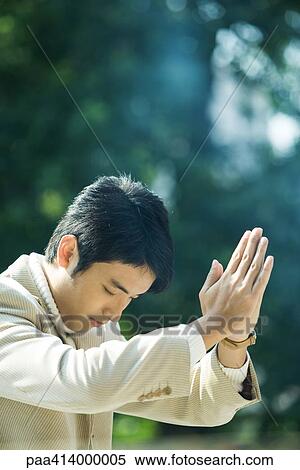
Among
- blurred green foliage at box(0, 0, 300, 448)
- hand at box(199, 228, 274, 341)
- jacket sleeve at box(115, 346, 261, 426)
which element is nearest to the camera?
hand at box(199, 228, 274, 341)

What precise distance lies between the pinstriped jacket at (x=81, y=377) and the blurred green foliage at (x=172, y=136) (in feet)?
6.51

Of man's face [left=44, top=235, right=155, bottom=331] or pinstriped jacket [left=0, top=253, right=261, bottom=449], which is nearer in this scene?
pinstriped jacket [left=0, top=253, right=261, bottom=449]

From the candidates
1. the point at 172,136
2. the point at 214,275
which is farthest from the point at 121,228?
the point at 172,136

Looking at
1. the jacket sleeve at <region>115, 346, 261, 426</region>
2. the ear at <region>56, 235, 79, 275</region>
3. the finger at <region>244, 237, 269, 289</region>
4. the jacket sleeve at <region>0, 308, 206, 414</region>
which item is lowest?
the jacket sleeve at <region>115, 346, 261, 426</region>

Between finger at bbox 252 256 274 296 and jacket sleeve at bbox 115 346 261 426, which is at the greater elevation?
finger at bbox 252 256 274 296

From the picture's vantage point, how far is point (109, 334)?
1.22 meters

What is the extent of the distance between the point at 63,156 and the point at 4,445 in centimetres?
223

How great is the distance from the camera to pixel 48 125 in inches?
128

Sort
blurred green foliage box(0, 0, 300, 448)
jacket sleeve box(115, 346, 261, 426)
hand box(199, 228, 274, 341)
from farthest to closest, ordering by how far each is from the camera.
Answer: blurred green foliage box(0, 0, 300, 448), jacket sleeve box(115, 346, 261, 426), hand box(199, 228, 274, 341)

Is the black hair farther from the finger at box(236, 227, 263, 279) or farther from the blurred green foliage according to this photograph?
the blurred green foliage

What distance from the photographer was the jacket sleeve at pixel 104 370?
0.91 metres

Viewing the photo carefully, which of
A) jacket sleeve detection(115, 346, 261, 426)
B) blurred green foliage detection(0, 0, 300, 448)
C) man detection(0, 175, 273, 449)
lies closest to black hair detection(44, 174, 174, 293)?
man detection(0, 175, 273, 449)

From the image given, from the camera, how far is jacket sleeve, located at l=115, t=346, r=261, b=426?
1.09 metres

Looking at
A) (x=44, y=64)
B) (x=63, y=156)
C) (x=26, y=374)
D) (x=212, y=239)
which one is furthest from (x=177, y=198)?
(x=26, y=374)
